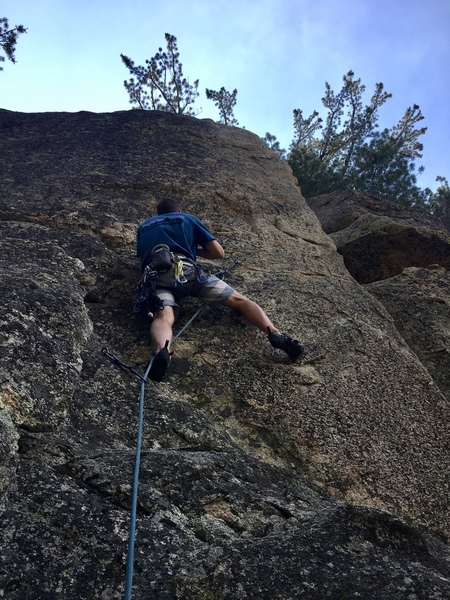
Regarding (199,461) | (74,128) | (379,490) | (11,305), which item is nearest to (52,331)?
(11,305)

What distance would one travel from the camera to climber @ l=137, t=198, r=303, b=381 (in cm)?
488

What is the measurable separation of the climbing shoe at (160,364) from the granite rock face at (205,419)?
0.18 meters

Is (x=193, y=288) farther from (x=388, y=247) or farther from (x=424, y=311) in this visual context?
(x=388, y=247)

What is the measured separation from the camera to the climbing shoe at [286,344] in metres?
4.86

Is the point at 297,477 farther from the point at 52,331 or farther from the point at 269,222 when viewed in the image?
the point at 269,222

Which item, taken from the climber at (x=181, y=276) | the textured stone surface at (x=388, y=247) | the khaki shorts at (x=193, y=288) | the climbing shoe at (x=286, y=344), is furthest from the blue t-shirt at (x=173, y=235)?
the textured stone surface at (x=388, y=247)

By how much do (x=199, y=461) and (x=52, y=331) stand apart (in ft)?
4.30

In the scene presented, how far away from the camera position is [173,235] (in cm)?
558

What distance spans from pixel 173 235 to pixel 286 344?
154 centimetres

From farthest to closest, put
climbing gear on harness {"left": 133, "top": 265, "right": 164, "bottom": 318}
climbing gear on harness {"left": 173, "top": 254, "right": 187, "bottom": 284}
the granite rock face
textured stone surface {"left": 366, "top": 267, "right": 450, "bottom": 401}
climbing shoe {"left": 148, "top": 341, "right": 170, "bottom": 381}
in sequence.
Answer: textured stone surface {"left": 366, "top": 267, "right": 450, "bottom": 401}, climbing gear on harness {"left": 173, "top": 254, "right": 187, "bottom": 284}, climbing gear on harness {"left": 133, "top": 265, "right": 164, "bottom": 318}, climbing shoe {"left": 148, "top": 341, "right": 170, "bottom": 381}, the granite rock face

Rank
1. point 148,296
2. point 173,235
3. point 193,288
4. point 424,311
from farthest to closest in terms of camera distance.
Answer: point 424,311, point 173,235, point 193,288, point 148,296

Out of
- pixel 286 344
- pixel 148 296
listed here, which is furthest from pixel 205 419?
pixel 148 296

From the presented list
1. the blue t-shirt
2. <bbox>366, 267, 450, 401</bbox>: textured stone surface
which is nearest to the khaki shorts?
the blue t-shirt

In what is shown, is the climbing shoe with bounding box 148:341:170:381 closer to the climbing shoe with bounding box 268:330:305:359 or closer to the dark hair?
the climbing shoe with bounding box 268:330:305:359
